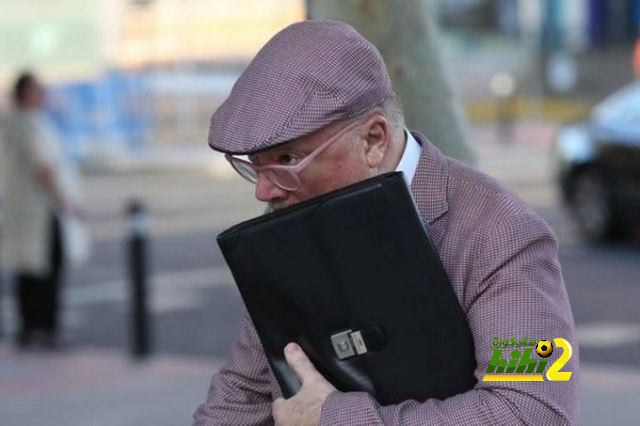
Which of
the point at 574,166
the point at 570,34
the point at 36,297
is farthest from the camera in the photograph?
the point at 570,34

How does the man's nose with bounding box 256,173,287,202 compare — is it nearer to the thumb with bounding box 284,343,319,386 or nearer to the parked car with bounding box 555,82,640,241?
the thumb with bounding box 284,343,319,386

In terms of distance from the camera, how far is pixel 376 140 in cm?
223

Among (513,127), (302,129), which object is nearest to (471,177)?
(302,129)

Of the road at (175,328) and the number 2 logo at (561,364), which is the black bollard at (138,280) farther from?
the number 2 logo at (561,364)

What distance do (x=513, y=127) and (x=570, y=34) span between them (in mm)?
9991

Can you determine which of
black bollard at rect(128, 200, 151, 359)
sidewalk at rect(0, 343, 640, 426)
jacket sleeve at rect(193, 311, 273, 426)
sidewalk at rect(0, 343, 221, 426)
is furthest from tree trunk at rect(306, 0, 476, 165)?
black bollard at rect(128, 200, 151, 359)

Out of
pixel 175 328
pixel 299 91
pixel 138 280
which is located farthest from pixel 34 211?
pixel 299 91

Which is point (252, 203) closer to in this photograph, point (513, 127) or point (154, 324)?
point (154, 324)

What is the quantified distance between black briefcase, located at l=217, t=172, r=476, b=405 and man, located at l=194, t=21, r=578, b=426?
0.04m

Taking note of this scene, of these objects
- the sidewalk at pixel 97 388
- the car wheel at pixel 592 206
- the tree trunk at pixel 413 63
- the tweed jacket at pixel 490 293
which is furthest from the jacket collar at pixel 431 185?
the car wheel at pixel 592 206

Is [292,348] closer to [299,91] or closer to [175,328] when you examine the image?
[299,91]

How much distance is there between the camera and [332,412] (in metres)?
2.19

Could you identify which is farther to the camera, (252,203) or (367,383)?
(252,203)

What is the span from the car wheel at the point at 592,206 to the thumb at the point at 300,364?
1194 centimetres
